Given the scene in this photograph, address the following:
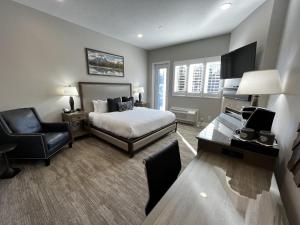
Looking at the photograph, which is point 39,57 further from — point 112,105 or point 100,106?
point 112,105

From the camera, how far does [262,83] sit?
1306 mm

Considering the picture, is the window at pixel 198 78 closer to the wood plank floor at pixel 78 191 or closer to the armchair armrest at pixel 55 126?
the wood plank floor at pixel 78 191

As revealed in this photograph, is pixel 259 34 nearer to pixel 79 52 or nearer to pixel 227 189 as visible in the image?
pixel 227 189

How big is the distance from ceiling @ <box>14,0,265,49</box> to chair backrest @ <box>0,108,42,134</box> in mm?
2115

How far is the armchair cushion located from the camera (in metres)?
2.33

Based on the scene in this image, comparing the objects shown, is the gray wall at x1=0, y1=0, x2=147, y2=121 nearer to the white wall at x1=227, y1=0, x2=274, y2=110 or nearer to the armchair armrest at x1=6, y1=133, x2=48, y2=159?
the armchair armrest at x1=6, y1=133, x2=48, y2=159

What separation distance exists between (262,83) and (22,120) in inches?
146

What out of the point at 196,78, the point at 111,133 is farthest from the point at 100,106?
the point at 196,78

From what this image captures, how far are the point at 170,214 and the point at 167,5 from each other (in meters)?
3.14

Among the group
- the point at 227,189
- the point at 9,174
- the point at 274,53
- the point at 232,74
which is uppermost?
the point at 274,53

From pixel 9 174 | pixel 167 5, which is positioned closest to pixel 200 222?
pixel 9 174

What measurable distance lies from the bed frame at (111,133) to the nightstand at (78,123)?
25 cm

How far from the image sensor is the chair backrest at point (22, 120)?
2275 mm

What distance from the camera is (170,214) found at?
667 mm
